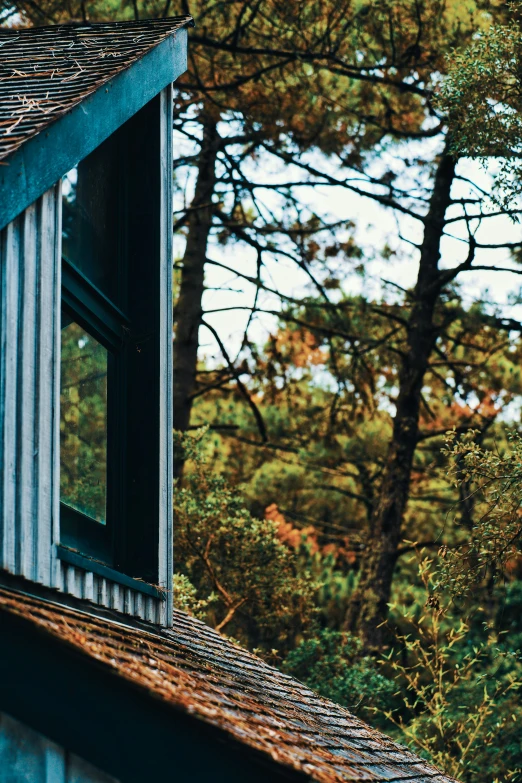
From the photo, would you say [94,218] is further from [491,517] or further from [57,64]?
[491,517]

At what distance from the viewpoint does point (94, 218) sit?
17.1 feet

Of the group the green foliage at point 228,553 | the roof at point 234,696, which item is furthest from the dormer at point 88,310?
the green foliage at point 228,553

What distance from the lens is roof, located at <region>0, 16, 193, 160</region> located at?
3930 mm

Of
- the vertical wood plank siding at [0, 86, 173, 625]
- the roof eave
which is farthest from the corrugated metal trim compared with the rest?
the roof eave

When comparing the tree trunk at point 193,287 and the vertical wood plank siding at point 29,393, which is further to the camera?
the tree trunk at point 193,287

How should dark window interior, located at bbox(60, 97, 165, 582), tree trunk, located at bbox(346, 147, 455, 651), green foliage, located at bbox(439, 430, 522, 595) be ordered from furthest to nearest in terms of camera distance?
tree trunk, located at bbox(346, 147, 455, 651) → green foliage, located at bbox(439, 430, 522, 595) → dark window interior, located at bbox(60, 97, 165, 582)

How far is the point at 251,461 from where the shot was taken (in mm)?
22609

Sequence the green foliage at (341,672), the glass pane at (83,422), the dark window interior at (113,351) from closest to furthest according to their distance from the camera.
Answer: the glass pane at (83,422) → the dark window interior at (113,351) → the green foliage at (341,672)

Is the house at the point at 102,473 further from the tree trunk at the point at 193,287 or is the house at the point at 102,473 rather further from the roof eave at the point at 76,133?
the tree trunk at the point at 193,287

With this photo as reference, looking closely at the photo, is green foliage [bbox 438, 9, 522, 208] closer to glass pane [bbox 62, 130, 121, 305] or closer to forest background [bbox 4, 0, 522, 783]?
forest background [bbox 4, 0, 522, 783]

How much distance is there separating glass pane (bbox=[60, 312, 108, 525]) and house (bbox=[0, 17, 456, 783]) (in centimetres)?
1

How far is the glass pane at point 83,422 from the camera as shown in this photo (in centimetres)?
450

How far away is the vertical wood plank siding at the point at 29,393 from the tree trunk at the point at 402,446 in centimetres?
1151

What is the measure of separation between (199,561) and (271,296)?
4774 millimetres
